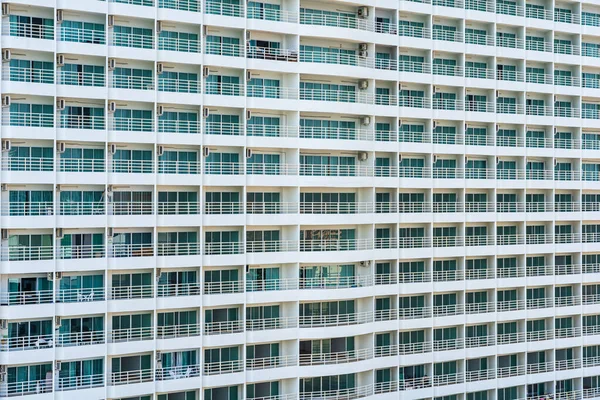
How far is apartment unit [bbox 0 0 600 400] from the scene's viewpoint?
27.6m

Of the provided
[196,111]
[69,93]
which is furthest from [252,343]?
[69,93]

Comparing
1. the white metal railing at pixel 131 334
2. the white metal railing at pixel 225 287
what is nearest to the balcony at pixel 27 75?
the white metal railing at pixel 131 334

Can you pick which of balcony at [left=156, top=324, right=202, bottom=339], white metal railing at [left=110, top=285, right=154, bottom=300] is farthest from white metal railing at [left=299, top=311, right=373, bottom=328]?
white metal railing at [left=110, top=285, right=154, bottom=300]

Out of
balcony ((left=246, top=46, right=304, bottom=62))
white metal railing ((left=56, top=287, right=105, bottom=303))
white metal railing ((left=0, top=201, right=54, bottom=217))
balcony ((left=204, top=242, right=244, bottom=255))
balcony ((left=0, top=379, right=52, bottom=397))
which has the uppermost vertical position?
balcony ((left=246, top=46, right=304, bottom=62))

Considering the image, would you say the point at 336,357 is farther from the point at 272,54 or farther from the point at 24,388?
the point at 272,54

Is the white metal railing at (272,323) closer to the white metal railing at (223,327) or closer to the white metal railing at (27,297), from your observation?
the white metal railing at (223,327)

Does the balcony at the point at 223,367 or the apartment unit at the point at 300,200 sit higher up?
the apartment unit at the point at 300,200

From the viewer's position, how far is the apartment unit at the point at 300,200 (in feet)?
90.4

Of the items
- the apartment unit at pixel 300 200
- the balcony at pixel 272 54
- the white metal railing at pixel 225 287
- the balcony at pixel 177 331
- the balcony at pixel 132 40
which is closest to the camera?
the apartment unit at pixel 300 200

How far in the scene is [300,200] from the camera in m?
31.9

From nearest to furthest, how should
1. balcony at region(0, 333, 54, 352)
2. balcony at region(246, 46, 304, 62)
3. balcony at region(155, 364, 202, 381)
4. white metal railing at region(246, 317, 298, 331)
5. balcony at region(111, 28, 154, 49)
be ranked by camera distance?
1. balcony at region(0, 333, 54, 352)
2. balcony at region(155, 364, 202, 381)
3. balcony at region(111, 28, 154, 49)
4. white metal railing at region(246, 317, 298, 331)
5. balcony at region(246, 46, 304, 62)

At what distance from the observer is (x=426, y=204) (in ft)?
113

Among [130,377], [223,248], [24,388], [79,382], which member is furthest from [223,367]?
[24,388]

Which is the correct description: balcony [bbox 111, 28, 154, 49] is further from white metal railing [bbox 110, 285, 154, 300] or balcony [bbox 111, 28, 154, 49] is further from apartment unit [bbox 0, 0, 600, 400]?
white metal railing [bbox 110, 285, 154, 300]
